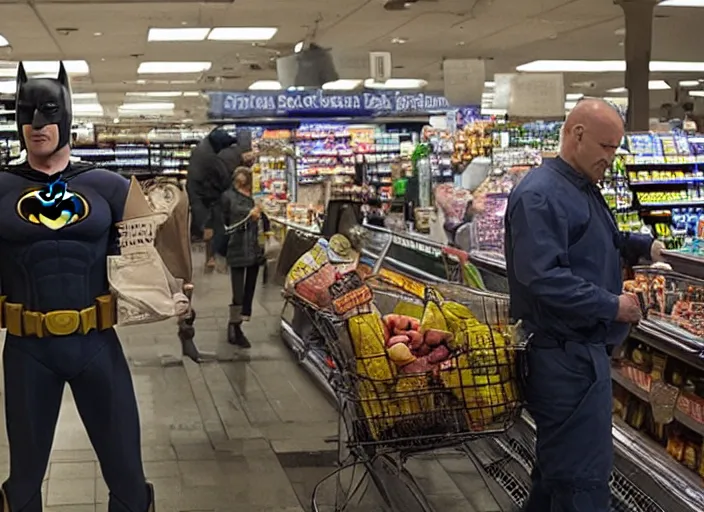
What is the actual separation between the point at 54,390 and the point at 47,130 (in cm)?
93

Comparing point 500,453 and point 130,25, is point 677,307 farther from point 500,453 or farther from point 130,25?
point 130,25

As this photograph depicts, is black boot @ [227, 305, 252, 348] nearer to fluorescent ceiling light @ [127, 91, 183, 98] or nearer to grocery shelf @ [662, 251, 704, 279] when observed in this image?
grocery shelf @ [662, 251, 704, 279]

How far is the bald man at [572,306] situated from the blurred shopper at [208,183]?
5.70m

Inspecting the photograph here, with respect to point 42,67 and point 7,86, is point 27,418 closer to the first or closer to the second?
point 42,67

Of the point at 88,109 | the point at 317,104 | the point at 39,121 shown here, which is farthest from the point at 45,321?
the point at 88,109

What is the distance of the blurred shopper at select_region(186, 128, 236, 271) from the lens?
28.5 ft

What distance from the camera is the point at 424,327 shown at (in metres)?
3.36

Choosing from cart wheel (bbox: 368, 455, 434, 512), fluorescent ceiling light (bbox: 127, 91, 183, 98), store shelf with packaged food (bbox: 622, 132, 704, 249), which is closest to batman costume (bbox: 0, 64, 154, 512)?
cart wheel (bbox: 368, 455, 434, 512)

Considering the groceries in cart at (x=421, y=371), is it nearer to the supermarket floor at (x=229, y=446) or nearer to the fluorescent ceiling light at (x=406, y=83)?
the supermarket floor at (x=229, y=446)

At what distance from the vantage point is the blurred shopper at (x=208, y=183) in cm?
869

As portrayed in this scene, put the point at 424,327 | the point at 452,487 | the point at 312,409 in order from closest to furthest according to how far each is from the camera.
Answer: the point at 424,327, the point at 452,487, the point at 312,409

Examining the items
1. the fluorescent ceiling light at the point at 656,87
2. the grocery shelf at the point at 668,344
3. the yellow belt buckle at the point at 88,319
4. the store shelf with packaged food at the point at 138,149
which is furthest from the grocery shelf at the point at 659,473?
the store shelf with packaged food at the point at 138,149

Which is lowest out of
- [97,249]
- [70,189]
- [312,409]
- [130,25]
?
[312,409]

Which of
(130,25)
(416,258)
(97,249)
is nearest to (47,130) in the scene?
(97,249)
